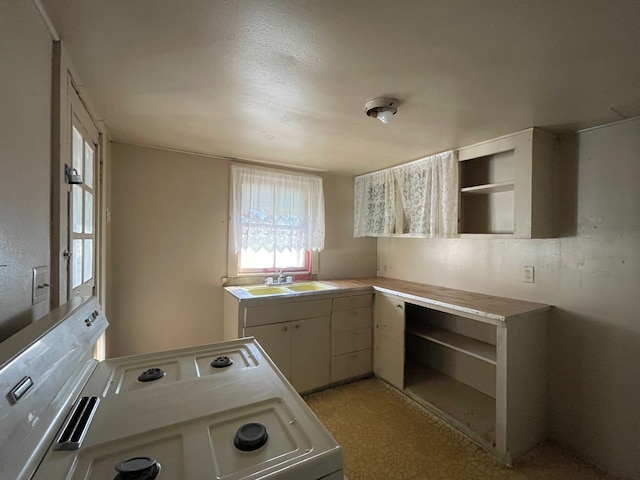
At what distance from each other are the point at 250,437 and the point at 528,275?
2.23 meters

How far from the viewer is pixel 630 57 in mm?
1109

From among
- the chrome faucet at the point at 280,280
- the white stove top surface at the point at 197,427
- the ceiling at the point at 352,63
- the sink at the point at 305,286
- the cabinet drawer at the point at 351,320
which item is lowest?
the cabinet drawer at the point at 351,320

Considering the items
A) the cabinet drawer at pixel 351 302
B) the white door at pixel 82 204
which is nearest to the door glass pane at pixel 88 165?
the white door at pixel 82 204

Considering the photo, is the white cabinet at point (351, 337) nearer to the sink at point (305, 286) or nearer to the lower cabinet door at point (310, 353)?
the lower cabinet door at point (310, 353)

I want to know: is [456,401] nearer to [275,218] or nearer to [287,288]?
[287,288]

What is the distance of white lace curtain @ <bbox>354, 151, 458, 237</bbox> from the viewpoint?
2.32 meters

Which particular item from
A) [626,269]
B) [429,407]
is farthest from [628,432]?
[429,407]

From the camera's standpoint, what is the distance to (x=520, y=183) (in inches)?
75.1

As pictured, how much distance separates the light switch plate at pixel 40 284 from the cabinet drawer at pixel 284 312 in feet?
4.34

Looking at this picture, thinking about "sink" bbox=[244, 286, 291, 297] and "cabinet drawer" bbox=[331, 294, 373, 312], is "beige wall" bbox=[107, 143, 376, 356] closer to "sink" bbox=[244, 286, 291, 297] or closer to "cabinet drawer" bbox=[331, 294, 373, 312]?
"sink" bbox=[244, 286, 291, 297]

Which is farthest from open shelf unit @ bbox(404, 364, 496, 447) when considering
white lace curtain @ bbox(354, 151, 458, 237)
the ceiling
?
the ceiling

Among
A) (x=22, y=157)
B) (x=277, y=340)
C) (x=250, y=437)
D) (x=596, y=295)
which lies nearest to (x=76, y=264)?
(x=22, y=157)

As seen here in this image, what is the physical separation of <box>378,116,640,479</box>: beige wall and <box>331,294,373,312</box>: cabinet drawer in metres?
1.22

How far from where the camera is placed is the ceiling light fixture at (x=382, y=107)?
4.83 ft
